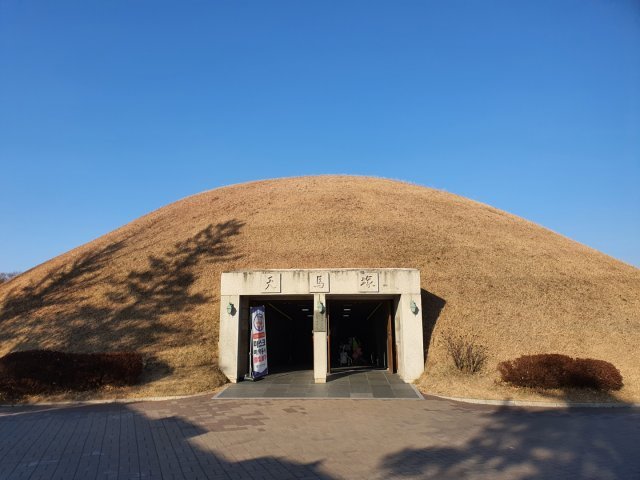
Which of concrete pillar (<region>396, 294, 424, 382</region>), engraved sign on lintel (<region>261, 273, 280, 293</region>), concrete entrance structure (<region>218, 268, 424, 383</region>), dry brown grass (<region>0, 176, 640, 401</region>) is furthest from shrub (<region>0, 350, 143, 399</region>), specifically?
concrete pillar (<region>396, 294, 424, 382</region>)

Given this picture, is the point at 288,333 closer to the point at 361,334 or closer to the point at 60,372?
the point at 361,334

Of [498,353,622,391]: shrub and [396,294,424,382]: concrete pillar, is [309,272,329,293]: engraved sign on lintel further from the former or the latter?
[498,353,622,391]: shrub

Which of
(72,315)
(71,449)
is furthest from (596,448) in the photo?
(72,315)

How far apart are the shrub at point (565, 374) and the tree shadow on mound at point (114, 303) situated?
12986mm

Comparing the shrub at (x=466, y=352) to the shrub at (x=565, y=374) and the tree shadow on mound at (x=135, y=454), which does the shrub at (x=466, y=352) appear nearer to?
the shrub at (x=565, y=374)

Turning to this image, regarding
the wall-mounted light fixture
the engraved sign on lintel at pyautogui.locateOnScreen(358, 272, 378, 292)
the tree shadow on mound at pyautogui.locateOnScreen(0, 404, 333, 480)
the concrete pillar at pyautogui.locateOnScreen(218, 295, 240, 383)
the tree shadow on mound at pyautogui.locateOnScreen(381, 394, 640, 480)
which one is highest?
the engraved sign on lintel at pyautogui.locateOnScreen(358, 272, 378, 292)

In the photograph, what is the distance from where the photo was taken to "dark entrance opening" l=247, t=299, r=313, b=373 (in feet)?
70.0

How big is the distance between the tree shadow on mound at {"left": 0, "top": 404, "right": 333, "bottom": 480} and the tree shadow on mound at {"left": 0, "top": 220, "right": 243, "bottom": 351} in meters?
7.73

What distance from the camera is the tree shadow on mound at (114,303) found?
1853 centimetres

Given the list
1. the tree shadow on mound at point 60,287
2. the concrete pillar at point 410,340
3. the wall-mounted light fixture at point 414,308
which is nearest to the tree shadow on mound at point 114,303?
the tree shadow on mound at point 60,287

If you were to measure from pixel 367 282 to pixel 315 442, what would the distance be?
9.11 meters

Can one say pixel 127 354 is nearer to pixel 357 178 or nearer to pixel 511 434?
pixel 511 434

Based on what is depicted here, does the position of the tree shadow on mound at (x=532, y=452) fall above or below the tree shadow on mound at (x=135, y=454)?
below

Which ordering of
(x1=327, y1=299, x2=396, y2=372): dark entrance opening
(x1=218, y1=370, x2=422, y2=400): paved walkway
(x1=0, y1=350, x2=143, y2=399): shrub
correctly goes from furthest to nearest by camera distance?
1. (x1=327, y1=299, x2=396, y2=372): dark entrance opening
2. (x1=218, y1=370, x2=422, y2=400): paved walkway
3. (x1=0, y1=350, x2=143, y2=399): shrub
